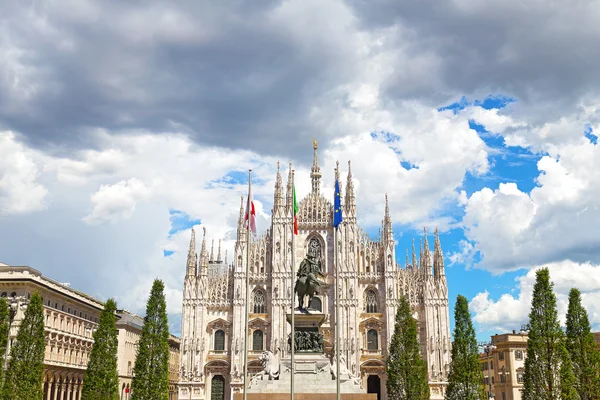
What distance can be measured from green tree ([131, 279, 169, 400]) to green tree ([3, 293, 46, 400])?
6073 mm

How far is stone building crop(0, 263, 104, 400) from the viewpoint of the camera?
6103 centimetres

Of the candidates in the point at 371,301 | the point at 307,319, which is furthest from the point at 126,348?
the point at 307,319

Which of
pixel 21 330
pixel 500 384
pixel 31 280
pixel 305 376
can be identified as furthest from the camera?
pixel 500 384

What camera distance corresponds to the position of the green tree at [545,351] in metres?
39.4

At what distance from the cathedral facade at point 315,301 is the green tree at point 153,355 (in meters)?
32.4

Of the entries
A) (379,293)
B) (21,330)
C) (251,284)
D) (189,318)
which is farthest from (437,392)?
(21,330)

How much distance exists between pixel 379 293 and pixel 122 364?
38.0m

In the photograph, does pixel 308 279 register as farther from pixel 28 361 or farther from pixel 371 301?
pixel 371 301

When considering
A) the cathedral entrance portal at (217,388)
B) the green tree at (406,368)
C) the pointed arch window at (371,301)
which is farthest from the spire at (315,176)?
the green tree at (406,368)

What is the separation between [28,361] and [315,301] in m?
44.2

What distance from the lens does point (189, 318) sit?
262 feet

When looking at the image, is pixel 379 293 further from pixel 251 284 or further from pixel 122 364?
pixel 122 364

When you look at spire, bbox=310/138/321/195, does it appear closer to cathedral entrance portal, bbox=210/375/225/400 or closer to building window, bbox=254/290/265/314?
building window, bbox=254/290/265/314

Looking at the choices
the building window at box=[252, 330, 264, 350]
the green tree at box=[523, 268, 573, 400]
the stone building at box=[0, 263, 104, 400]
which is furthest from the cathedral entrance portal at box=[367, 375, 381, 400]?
the green tree at box=[523, 268, 573, 400]
